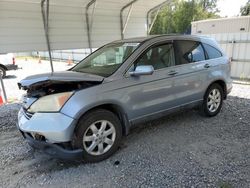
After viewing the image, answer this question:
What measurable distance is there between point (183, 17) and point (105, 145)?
35.1 metres

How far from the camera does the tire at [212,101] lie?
4.85 metres

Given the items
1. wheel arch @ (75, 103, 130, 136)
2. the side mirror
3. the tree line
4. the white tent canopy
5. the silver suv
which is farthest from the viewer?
the tree line

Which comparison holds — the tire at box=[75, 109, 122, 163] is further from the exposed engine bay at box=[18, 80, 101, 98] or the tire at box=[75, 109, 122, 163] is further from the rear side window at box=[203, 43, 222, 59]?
the rear side window at box=[203, 43, 222, 59]

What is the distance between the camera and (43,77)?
10.6ft

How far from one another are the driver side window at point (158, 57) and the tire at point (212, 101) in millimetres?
1260

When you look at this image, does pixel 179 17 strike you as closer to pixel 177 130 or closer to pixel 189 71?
pixel 189 71

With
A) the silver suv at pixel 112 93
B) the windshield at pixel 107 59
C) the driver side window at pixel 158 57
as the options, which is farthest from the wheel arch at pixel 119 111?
the driver side window at pixel 158 57

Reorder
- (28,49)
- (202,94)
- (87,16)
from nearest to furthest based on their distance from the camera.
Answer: (202,94)
(28,49)
(87,16)

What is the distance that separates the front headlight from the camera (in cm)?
304

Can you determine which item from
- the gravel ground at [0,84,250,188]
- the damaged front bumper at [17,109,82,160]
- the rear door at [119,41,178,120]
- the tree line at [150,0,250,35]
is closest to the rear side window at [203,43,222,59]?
the rear door at [119,41,178,120]

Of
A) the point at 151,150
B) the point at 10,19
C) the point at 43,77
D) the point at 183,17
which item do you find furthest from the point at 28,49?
the point at 183,17

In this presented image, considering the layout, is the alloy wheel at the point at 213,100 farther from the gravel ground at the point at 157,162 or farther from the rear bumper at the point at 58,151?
the rear bumper at the point at 58,151

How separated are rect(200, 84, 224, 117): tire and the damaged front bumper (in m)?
2.94

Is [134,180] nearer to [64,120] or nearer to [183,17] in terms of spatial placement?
[64,120]
